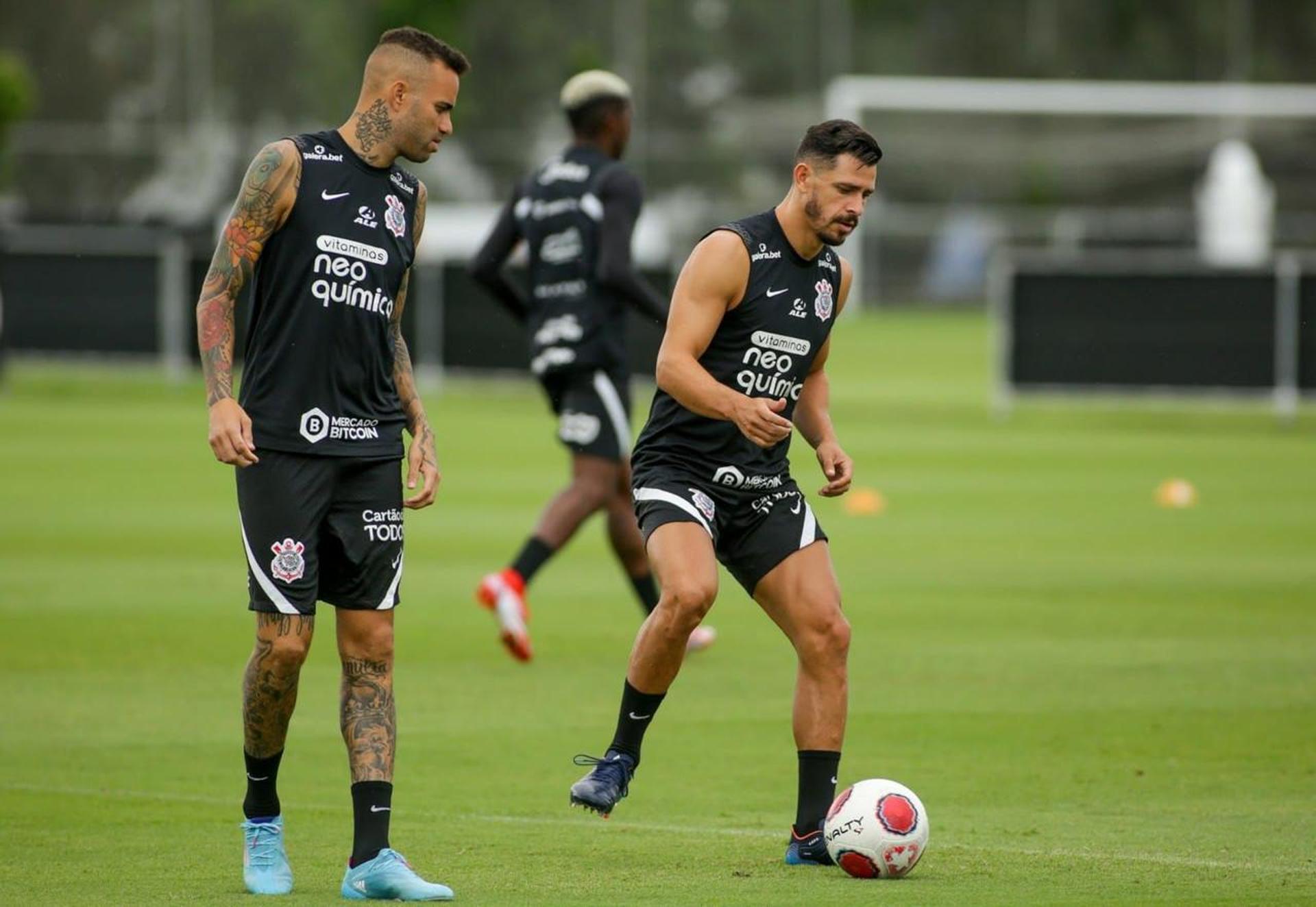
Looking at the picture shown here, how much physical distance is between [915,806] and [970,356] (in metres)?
32.5

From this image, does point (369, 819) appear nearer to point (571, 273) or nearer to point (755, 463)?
point (755, 463)

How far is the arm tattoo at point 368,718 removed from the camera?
6551mm

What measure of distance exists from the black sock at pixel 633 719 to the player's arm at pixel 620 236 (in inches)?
163

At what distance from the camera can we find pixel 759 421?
6977 mm

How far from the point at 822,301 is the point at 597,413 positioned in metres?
4.16

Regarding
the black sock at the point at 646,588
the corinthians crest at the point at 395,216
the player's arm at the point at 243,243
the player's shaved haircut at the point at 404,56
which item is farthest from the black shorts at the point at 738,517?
the black sock at the point at 646,588

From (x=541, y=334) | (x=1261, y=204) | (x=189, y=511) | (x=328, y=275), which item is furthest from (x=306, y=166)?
(x=1261, y=204)

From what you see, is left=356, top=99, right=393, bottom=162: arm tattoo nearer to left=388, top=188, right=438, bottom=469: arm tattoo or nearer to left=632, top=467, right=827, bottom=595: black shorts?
left=388, top=188, right=438, bottom=469: arm tattoo

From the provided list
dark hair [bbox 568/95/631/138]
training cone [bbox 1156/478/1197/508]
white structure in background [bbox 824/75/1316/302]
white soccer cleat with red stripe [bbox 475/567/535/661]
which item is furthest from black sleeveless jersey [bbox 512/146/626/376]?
white structure in background [bbox 824/75/1316/302]

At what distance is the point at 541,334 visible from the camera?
11.7m

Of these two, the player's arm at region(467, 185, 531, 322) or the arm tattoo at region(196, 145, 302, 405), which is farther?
the player's arm at region(467, 185, 531, 322)

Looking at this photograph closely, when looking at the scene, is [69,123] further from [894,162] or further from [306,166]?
[306,166]

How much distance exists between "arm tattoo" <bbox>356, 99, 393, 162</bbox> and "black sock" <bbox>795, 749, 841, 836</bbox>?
224 cm

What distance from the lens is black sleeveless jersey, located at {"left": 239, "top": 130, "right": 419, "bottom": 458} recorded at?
6.54m
